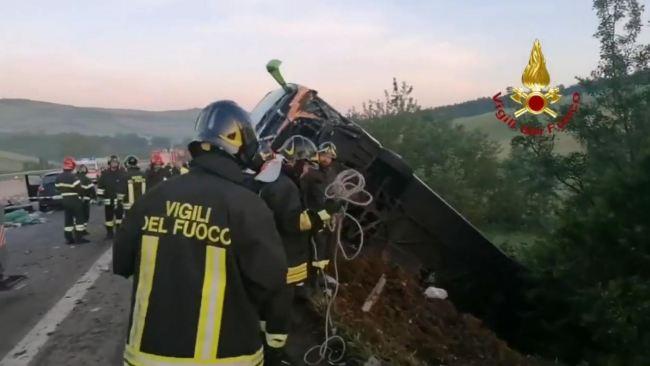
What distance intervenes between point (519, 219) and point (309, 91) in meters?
11.0

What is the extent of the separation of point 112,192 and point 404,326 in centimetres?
872

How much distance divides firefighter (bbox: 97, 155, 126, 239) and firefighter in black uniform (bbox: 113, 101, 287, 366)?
1088cm

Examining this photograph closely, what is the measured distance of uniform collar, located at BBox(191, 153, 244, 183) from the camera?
2.33 meters

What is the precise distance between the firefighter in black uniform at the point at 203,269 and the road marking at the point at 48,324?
3.56 metres

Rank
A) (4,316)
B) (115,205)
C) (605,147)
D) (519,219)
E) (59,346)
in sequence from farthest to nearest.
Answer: (519,219)
(115,205)
(605,147)
(4,316)
(59,346)

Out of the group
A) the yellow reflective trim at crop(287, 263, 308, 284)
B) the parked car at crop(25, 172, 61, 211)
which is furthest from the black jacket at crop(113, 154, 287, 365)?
the parked car at crop(25, 172, 61, 211)

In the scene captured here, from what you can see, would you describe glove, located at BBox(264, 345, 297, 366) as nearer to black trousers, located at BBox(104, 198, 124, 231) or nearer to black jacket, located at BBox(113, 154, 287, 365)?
black jacket, located at BBox(113, 154, 287, 365)

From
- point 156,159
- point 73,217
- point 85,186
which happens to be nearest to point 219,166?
point 73,217

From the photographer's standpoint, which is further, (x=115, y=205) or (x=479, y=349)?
(x=115, y=205)

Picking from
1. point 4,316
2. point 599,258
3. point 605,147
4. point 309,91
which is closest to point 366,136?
point 309,91

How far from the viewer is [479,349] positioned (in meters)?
5.67

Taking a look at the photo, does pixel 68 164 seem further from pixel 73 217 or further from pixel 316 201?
pixel 316 201

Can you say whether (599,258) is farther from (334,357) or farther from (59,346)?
(59,346)

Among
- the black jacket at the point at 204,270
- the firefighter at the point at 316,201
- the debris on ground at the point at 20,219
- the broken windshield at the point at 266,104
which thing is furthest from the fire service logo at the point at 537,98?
the debris on ground at the point at 20,219
